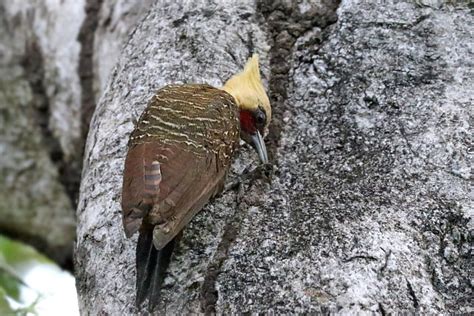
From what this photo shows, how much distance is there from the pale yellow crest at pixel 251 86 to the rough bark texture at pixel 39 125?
1.22 metres

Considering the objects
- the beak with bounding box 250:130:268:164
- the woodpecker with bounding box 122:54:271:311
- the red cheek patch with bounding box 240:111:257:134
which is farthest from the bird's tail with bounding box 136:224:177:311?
the red cheek patch with bounding box 240:111:257:134

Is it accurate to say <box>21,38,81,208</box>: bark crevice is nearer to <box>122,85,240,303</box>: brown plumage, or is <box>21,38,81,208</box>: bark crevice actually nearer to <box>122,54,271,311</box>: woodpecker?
<box>122,54,271,311</box>: woodpecker

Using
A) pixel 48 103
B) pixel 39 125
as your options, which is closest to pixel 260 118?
pixel 48 103

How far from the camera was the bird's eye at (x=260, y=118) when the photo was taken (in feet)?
10.4

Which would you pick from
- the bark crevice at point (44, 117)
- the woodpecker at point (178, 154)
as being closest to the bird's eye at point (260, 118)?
the woodpecker at point (178, 154)

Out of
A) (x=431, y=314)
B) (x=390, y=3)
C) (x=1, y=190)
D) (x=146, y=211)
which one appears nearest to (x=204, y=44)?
(x=390, y=3)

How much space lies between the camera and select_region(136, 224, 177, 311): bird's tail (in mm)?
2543

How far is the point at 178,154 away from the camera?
2.82m

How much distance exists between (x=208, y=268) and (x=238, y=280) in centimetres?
12

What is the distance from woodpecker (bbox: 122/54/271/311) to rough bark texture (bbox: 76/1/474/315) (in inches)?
2.7

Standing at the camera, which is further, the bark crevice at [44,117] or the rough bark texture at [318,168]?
the bark crevice at [44,117]

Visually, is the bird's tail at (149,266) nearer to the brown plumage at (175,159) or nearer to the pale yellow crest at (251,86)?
the brown plumage at (175,159)

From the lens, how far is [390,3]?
3229 mm

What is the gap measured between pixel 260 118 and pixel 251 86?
11cm
